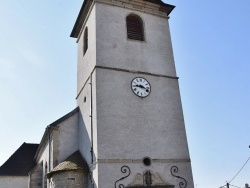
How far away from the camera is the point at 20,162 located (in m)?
22.3

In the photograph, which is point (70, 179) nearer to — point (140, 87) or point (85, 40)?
point (140, 87)

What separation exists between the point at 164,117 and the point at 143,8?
5871mm


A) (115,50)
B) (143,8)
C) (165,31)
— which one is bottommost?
(115,50)

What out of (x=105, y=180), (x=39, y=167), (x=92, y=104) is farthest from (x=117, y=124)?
(x=39, y=167)

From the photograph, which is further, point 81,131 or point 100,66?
point 81,131

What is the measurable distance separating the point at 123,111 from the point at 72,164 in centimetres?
297

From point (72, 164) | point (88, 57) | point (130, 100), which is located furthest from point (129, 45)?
point (72, 164)

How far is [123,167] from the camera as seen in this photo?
37.0 ft

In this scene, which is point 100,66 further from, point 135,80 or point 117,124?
point 117,124

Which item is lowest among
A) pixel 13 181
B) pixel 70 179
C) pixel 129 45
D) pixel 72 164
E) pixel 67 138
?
pixel 70 179

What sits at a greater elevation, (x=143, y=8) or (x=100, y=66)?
(x=143, y=8)

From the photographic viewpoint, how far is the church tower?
37.7ft

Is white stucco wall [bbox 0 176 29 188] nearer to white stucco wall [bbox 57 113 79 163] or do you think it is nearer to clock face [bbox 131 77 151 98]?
white stucco wall [bbox 57 113 79 163]

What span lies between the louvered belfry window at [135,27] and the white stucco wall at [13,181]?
13.2 m
